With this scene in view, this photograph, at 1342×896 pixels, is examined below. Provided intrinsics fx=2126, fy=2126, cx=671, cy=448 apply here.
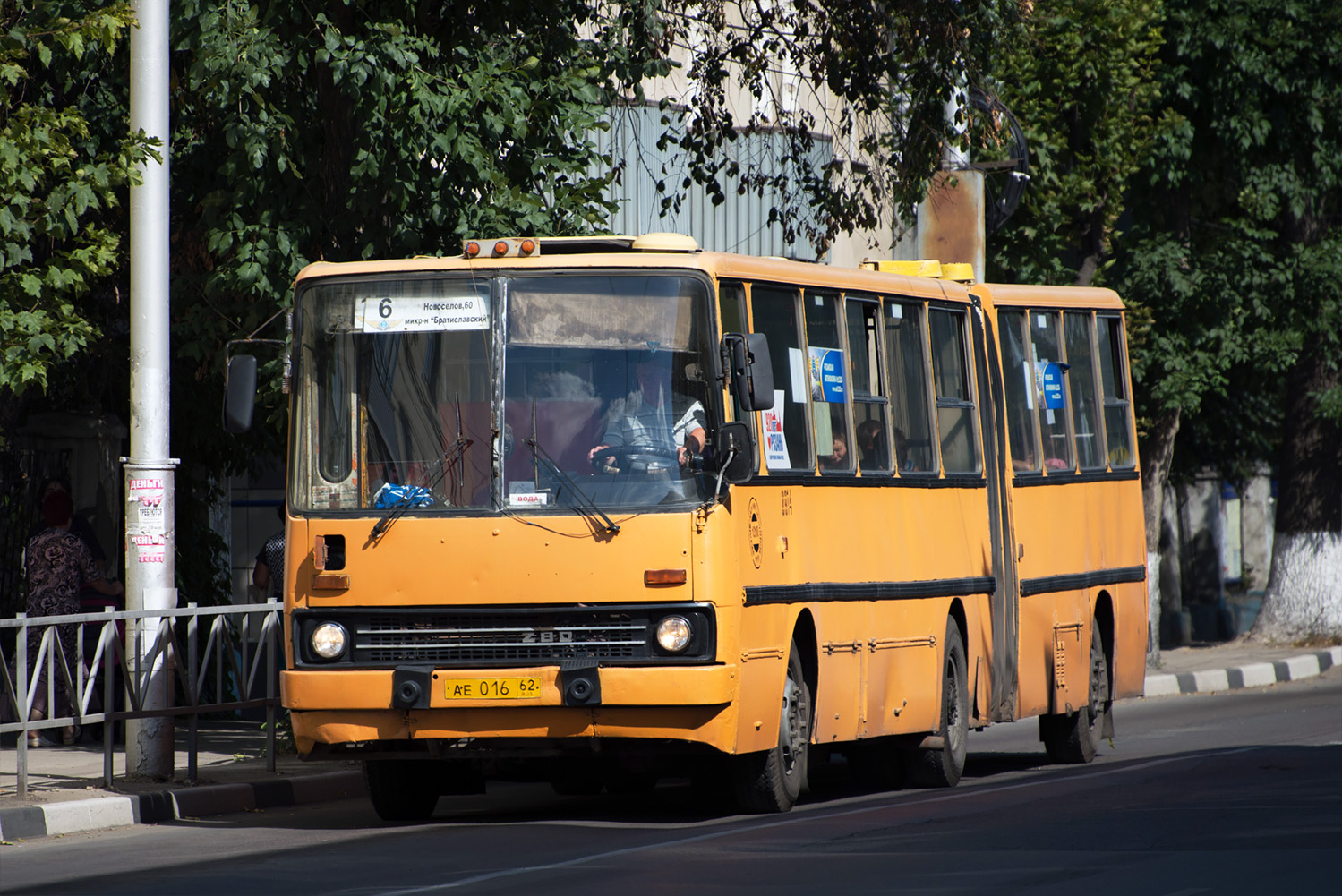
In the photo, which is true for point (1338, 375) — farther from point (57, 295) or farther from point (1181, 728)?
point (57, 295)

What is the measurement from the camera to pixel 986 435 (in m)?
14.2

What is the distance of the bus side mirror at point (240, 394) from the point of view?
10734mm

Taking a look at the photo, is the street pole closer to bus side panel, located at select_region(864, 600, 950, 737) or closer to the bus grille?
the bus grille

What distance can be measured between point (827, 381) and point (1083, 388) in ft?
15.4

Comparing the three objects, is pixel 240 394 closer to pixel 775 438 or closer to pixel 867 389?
pixel 775 438

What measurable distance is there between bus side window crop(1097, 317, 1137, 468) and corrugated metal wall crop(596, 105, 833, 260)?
17.7 feet

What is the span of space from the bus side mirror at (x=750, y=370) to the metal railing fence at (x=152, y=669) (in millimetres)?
3993

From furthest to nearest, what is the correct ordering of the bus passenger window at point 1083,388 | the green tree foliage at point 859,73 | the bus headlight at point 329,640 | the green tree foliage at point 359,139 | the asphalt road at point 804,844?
the green tree foliage at point 859,73 < the bus passenger window at point 1083,388 < the green tree foliage at point 359,139 < the bus headlight at point 329,640 < the asphalt road at point 804,844

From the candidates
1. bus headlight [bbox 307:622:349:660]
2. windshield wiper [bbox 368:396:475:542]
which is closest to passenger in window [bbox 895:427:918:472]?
windshield wiper [bbox 368:396:475:542]

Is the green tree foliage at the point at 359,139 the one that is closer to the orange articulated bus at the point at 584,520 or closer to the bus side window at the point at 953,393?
the bus side window at the point at 953,393

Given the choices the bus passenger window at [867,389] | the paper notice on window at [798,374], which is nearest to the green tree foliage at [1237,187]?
the bus passenger window at [867,389]

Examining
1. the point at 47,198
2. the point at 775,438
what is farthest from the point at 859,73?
the point at 47,198

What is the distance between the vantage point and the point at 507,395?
1045cm

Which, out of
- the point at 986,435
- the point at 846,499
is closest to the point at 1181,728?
the point at 986,435
